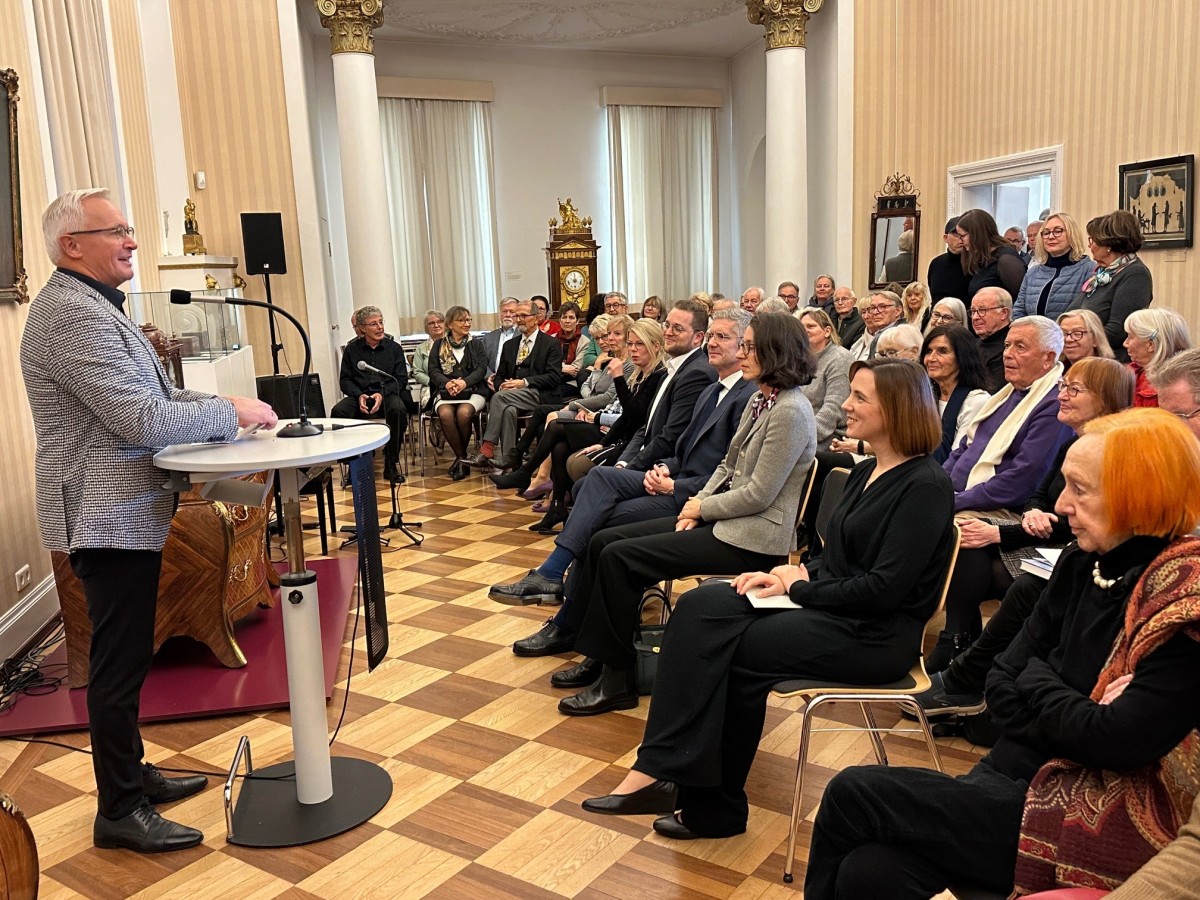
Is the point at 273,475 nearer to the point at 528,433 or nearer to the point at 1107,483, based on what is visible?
the point at 1107,483

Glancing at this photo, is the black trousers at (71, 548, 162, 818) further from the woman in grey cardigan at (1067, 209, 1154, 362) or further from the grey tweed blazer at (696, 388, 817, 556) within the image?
the woman in grey cardigan at (1067, 209, 1154, 362)

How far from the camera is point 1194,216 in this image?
6.90m

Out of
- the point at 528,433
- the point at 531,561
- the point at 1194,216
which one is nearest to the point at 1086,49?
the point at 1194,216

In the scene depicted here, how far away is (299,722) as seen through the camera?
2.80 m

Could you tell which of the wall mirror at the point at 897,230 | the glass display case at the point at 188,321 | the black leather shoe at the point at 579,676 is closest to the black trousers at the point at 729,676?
the black leather shoe at the point at 579,676

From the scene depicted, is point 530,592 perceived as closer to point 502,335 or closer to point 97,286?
point 97,286

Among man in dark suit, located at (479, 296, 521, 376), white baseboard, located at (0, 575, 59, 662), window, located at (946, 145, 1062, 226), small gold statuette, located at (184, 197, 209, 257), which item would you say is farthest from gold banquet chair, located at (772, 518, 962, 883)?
small gold statuette, located at (184, 197, 209, 257)

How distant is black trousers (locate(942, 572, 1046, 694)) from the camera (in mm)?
2898

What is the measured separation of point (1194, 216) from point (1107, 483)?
6.40 metres

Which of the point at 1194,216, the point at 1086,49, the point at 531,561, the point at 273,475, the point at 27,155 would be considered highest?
the point at 1086,49

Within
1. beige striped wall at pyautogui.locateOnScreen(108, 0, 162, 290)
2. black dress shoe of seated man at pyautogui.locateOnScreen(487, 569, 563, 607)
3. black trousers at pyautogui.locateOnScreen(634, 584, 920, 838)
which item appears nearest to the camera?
black trousers at pyautogui.locateOnScreen(634, 584, 920, 838)

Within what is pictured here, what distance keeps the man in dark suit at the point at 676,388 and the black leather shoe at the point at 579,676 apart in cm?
116

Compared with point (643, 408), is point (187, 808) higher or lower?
lower

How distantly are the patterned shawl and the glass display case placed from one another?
559 centimetres
